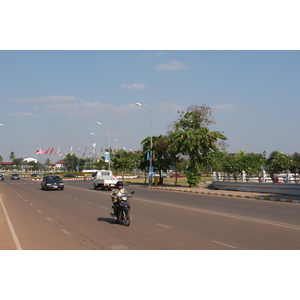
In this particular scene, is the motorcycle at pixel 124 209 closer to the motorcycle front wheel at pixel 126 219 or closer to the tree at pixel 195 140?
the motorcycle front wheel at pixel 126 219

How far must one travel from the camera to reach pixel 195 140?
41344 millimetres

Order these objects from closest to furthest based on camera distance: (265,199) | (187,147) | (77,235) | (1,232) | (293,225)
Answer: (77,235), (1,232), (293,225), (265,199), (187,147)

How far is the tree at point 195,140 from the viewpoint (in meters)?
41.5

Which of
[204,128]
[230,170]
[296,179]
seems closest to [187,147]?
[204,128]

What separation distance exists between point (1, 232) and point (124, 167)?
62449mm

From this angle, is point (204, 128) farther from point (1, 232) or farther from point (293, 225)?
point (1, 232)

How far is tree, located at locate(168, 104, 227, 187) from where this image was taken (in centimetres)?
4150

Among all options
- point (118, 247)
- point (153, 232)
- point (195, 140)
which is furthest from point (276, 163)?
point (118, 247)

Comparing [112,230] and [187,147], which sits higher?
[187,147]

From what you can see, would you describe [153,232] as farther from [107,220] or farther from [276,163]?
[276,163]

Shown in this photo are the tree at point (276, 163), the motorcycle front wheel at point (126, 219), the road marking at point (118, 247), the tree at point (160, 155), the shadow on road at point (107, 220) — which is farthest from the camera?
the tree at point (160, 155)

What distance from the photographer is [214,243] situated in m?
10.0

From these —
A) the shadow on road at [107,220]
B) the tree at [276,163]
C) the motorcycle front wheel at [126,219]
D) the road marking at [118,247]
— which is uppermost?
the tree at [276,163]

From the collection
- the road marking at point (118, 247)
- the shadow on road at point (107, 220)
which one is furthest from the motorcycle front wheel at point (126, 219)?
the road marking at point (118, 247)
